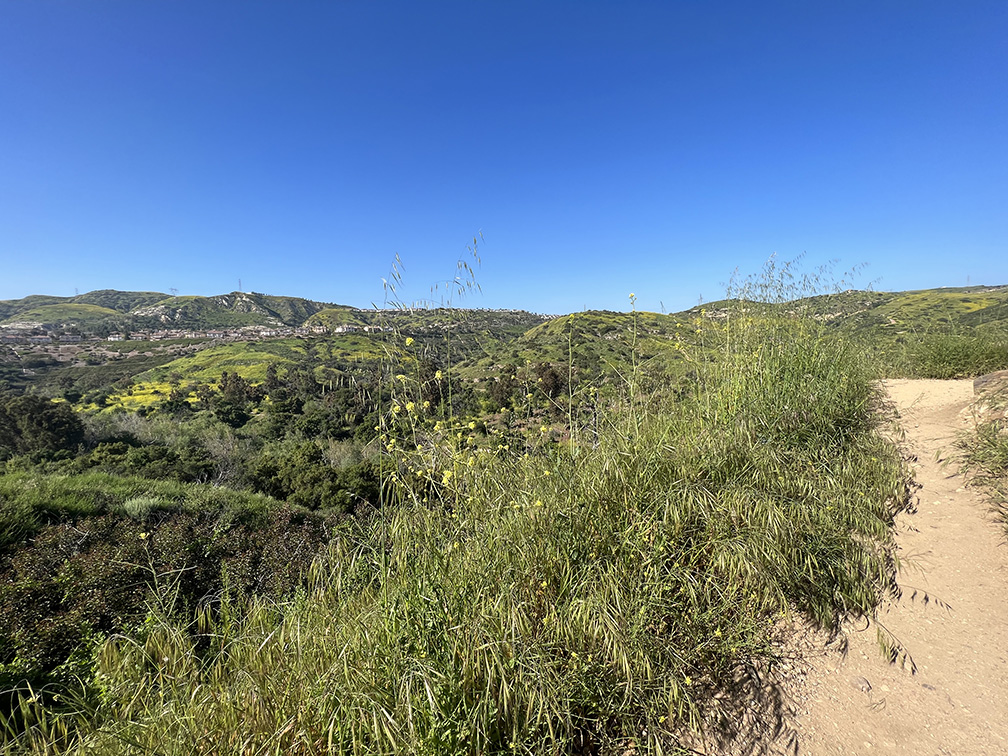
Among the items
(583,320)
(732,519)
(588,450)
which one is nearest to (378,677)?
(588,450)

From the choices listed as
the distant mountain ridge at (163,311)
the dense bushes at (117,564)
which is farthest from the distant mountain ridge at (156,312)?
the dense bushes at (117,564)

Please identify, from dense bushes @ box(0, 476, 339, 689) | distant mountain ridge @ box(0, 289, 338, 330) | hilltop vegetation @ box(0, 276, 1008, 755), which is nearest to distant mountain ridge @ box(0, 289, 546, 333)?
distant mountain ridge @ box(0, 289, 338, 330)

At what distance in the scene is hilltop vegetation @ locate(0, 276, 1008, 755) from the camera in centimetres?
158

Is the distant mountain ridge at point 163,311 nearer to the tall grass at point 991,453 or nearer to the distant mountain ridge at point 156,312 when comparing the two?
the distant mountain ridge at point 156,312

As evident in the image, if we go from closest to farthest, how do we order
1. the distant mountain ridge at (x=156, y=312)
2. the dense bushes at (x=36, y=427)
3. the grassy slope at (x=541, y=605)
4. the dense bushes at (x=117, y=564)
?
the grassy slope at (x=541, y=605), the dense bushes at (x=117, y=564), the dense bushes at (x=36, y=427), the distant mountain ridge at (x=156, y=312)

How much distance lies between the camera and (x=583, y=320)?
402 centimetres

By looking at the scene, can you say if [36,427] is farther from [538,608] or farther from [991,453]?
[991,453]

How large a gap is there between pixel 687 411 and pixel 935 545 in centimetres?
171

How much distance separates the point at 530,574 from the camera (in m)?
2.08

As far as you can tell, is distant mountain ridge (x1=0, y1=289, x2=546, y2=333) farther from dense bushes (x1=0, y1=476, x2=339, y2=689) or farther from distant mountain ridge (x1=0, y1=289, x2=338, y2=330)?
dense bushes (x1=0, y1=476, x2=339, y2=689)

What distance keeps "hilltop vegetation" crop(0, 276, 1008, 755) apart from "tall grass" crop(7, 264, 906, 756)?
0.01 metres

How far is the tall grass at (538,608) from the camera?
1.53 metres

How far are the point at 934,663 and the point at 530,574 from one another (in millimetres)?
2100

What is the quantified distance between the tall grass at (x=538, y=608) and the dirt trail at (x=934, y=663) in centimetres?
18
